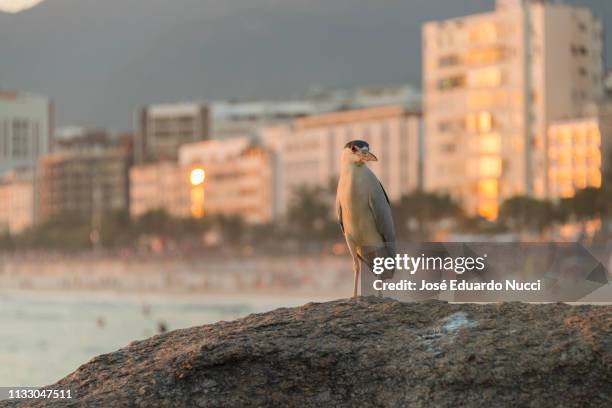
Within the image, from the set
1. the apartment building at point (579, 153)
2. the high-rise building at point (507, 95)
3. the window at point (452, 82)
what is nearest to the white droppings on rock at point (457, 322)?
the apartment building at point (579, 153)

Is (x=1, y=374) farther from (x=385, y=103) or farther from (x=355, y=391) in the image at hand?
(x=385, y=103)

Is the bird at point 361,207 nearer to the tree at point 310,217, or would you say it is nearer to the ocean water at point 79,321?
the ocean water at point 79,321

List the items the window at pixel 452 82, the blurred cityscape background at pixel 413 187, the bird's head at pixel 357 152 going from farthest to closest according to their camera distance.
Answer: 1. the window at pixel 452 82
2. the blurred cityscape background at pixel 413 187
3. the bird's head at pixel 357 152

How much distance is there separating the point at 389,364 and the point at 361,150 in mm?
1764

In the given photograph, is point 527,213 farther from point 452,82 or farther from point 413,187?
point 452,82

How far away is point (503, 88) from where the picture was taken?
14888 cm

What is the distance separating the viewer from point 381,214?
10.7 meters

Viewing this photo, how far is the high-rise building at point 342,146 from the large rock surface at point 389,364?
135719mm

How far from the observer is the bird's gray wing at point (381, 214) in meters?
10.7

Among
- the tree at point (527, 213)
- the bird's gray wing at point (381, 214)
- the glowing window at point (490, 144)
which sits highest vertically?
the glowing window at point (490, 144)

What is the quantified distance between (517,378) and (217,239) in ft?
537

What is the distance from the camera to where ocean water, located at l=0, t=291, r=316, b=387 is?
61125mm

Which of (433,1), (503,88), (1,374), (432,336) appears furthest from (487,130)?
(432,336)

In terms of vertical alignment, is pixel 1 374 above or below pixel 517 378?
below
